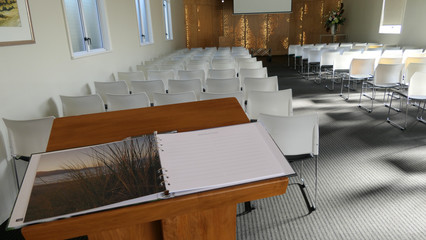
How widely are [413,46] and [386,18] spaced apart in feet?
8.82

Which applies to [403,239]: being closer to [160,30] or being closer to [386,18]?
[160,30]

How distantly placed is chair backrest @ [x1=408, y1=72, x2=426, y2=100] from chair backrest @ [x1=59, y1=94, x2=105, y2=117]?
463 cm

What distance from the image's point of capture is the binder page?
878mm

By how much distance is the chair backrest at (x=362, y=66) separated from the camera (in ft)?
21.0

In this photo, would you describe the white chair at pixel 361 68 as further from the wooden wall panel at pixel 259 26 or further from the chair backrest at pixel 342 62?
the wooden wall panel at pixel 259 26

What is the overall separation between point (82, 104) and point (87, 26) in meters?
3.23

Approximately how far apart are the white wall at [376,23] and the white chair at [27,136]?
1047cm

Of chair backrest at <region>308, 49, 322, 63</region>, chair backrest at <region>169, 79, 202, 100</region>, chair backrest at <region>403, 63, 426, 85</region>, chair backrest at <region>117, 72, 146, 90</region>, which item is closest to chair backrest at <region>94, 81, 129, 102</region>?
chair backrest at <region>169, 79, 202, 100</region>

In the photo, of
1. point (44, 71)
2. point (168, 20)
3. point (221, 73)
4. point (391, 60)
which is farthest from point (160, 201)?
point (168, 20)

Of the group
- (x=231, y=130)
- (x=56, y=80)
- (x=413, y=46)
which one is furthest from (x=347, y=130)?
(x=413, y=46)

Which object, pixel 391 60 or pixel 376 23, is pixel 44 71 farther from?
pixel 376 23

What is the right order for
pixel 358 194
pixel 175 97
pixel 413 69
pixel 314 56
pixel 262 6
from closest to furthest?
pixel 358 194
pixel 175 97
pixel 413 69
pixel 314 56
pixel 262 6

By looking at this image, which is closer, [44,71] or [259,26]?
[44,71]

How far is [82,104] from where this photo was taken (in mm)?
3617
